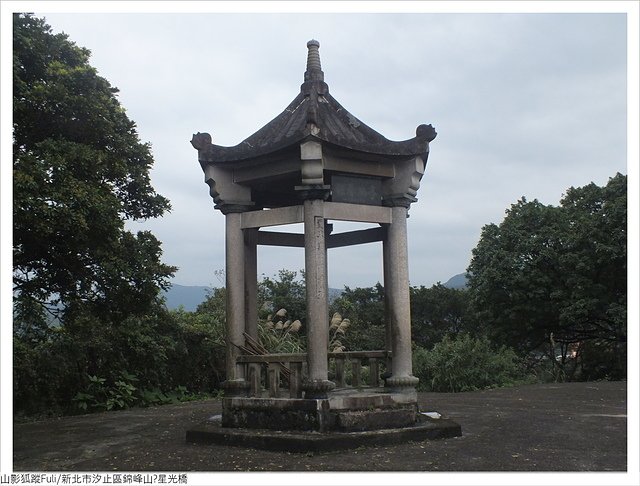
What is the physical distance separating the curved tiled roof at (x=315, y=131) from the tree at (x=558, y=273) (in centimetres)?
1428

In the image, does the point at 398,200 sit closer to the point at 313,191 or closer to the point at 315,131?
the point at 313,191

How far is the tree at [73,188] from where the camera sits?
8.09 metres

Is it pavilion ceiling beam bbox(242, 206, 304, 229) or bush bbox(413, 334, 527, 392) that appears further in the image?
bush bbox(413, 334, 527, 392)

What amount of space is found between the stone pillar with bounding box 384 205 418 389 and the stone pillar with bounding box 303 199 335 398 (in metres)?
1.13

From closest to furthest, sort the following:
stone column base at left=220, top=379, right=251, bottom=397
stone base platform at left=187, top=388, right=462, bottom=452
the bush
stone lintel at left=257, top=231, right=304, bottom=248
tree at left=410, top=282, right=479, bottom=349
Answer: stone base platform at left=187, top=388, right=462, bottom=452
stone column base at left=220, top=379, right=251, bottom=397
stone lintel at left=257, top=231, right=304, bottom=248
the bush
tree at left=410, top=282, right=479, bottom=349

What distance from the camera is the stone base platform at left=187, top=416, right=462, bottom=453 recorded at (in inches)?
291

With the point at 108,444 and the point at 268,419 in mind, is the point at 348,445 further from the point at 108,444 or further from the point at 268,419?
the point at 108,444

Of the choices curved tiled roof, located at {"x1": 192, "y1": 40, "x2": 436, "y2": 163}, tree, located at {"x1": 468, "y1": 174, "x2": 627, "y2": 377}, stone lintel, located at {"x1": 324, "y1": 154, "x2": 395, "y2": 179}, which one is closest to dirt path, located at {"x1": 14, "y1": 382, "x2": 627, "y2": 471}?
stone lintel, located at {"x1": 324, "y1": 154, "x2": 395, "y2": 179}

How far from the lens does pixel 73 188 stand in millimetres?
8211

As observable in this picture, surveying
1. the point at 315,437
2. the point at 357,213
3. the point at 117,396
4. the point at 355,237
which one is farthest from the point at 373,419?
the point at 117,396

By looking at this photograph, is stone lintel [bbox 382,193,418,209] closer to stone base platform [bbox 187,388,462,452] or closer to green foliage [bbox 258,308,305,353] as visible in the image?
stone base platform [bbox 187,388,462,452]

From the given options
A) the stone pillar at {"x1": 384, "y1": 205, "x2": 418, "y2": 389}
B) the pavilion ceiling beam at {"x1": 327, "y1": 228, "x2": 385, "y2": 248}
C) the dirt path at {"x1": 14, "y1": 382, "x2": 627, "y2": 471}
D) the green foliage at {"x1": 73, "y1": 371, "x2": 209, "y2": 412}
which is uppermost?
the pavilion ceiling beam at {"x1": 327, "y1": 228, "x2": 385, "y2": 248}

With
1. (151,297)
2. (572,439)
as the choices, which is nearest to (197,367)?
(151,297)

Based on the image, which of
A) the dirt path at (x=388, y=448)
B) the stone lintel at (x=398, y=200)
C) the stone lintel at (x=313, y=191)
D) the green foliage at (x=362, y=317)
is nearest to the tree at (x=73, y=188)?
the dirt path at (x=388, y=448)
